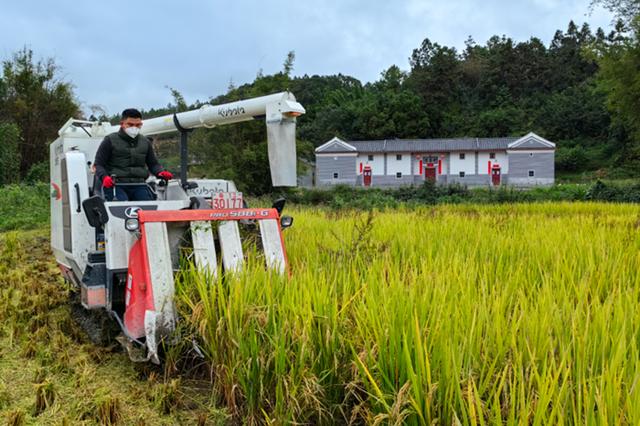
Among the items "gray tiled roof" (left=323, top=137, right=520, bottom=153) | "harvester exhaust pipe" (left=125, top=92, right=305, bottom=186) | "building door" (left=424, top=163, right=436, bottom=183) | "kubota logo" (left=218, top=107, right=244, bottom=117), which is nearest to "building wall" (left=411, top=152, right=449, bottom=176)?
"building door" (left=424, top=163, right=436, bottom=183)

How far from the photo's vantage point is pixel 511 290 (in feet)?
10.2

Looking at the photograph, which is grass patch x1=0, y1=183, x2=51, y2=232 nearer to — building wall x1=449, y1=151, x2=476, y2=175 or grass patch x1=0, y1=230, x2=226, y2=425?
grass patch x1=0, y1=230, x2=226, y2=425

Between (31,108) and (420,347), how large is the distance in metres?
27.5

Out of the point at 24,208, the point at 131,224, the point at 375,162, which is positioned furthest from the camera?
the point at 375,162

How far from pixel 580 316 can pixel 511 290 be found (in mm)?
778

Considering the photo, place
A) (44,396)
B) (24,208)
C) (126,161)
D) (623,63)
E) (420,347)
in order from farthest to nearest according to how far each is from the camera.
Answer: (623,63) < (24,208) < (126,161) < (44,396) < (420,347)

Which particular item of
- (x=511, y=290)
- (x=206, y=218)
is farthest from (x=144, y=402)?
(x=511, y=290)

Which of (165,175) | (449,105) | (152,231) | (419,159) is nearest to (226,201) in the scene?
(152,231)

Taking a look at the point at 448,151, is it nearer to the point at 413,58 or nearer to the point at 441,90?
the point at 441,90

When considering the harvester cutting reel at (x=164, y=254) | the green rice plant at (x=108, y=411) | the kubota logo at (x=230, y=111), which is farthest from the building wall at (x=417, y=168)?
the green rice plant at (x=108, y=411)

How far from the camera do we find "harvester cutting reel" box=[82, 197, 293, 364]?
3.27 meters

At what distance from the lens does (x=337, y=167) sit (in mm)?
42750

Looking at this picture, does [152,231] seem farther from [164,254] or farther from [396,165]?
[396,165]

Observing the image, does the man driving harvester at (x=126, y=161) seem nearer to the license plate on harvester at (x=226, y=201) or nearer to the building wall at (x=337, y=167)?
the license plate on harvester at (x=226, y=201)
